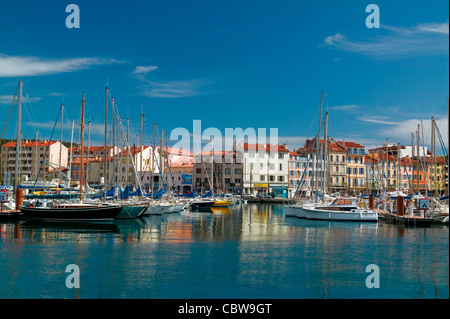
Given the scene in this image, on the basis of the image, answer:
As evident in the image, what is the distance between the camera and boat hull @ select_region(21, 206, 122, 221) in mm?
38219

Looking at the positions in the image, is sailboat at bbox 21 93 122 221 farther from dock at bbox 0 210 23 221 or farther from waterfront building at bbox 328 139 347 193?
waterfront building at bbox 328 139 347 193

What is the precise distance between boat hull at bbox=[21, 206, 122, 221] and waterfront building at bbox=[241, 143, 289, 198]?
60.4 m

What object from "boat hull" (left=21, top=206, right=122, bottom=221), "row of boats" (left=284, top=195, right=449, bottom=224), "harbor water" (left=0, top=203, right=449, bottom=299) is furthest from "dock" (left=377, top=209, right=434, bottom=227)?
"boat hull" (left=21, top=206, right=122, bottom=221)

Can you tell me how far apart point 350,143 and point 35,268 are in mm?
86717

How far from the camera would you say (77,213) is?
126ft

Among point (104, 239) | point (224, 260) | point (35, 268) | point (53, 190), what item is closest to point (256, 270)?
point (224, 260)

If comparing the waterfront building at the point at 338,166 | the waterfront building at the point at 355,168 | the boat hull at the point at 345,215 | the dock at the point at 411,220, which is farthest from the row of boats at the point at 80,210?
the waterfront building at the point at 355,168

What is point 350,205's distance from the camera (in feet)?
147

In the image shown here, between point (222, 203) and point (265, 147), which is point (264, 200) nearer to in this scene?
point (265, 147)

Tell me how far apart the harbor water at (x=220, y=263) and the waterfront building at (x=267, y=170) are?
63386mm

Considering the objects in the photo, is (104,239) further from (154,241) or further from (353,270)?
(353,270)

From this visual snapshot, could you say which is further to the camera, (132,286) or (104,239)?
(104,239)

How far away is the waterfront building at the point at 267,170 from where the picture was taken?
3858 inches

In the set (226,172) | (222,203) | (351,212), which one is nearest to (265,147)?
(226,172)
